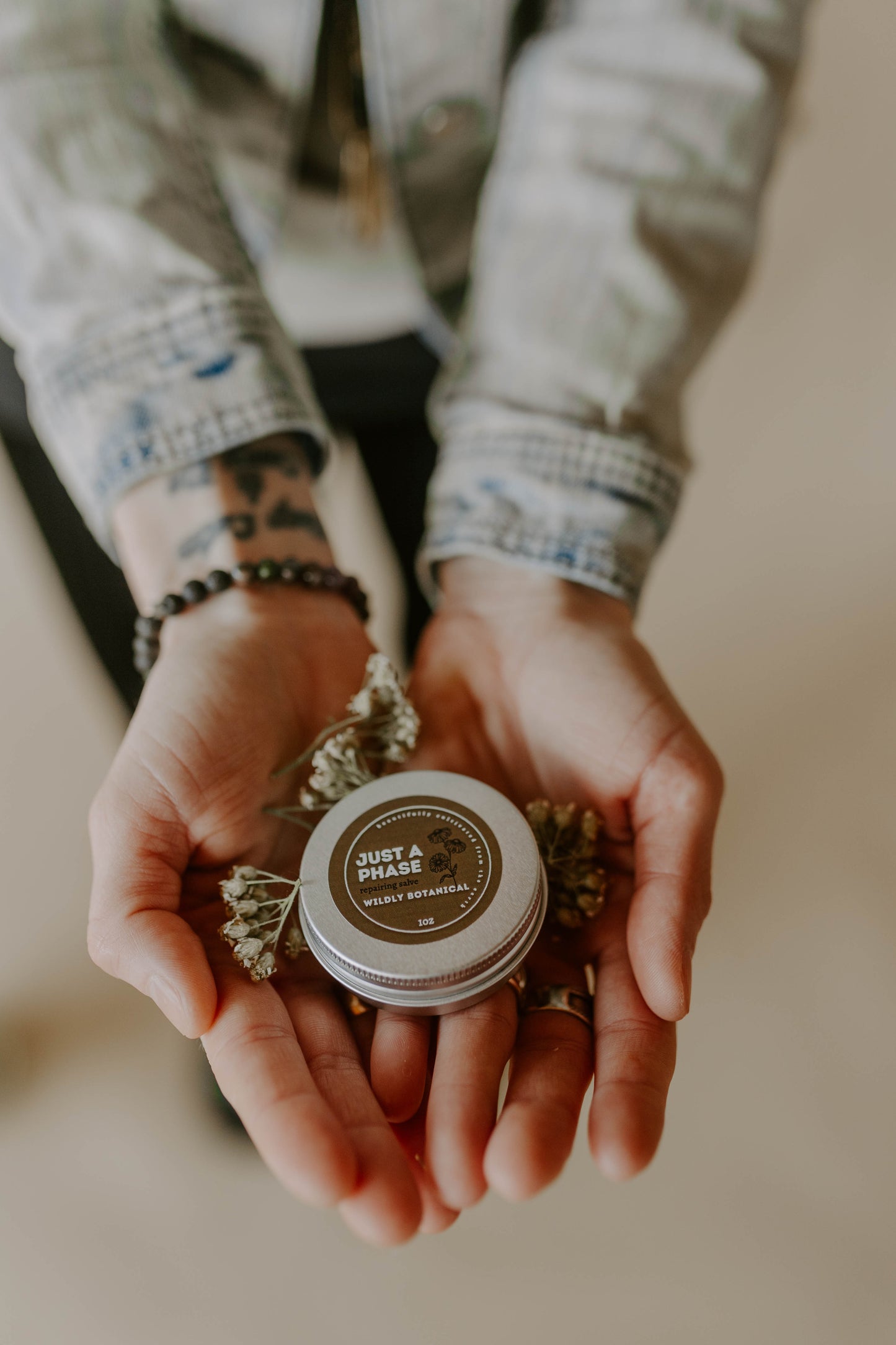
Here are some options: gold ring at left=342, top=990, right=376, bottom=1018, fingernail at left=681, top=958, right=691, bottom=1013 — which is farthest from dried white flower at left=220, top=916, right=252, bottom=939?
fingernail at left=681, top=958, right=691, bottom=1013

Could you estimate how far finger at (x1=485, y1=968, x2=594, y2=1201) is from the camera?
729 mm

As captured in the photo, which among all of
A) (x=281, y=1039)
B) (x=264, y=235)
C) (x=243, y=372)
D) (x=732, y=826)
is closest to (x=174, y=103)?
(x=264, y=235)

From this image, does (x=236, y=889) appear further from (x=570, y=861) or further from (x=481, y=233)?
(x=481, y=233)

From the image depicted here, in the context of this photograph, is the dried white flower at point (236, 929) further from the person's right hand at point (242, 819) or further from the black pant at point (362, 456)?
the black pant at point (362, 456)

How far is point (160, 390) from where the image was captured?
42.9 inches

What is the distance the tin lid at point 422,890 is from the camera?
0.85 metres

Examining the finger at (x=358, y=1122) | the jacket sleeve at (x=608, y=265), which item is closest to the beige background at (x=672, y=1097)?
the jacket sleeve at (x=608, y=265)

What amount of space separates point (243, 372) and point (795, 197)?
2797 millimetres

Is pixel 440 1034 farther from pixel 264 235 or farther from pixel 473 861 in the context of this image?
pixel 264 235

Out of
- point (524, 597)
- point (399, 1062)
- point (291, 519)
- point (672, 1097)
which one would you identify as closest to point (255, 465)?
point (291, 519)

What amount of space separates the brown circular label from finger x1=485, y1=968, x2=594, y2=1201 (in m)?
0.12

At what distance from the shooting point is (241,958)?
0.83 meters

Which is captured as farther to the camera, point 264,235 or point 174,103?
point 264,235

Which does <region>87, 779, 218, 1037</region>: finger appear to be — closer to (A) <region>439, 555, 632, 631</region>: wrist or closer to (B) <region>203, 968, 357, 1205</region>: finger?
(B) <region>203, 968, 357, 1205</region>: finger
